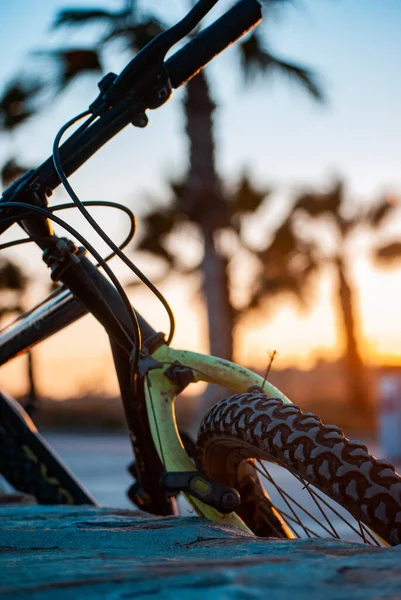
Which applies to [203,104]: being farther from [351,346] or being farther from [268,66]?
[351,346]

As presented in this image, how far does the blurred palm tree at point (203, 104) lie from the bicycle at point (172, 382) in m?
11.4

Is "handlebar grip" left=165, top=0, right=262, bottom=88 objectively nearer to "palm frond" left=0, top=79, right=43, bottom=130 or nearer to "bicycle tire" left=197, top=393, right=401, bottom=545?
"bicycle tire" left=197, top=393, right=401, bottom=545

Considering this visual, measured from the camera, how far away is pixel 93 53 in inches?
521

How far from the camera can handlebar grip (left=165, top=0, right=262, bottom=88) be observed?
5.07ft

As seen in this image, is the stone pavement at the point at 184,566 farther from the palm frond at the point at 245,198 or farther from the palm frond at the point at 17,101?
the palm frond at the point at 245,198

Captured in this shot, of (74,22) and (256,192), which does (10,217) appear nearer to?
(74,22)

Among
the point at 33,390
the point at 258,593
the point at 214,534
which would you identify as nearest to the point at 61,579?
the point at 258,593

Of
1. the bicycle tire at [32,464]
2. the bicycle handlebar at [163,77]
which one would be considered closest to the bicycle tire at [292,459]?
the bicycle handlebar at [163,77]

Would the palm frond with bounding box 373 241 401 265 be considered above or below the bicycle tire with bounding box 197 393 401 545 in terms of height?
above

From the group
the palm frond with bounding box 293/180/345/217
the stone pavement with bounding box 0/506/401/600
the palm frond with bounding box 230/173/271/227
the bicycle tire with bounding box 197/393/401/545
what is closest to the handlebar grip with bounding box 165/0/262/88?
the bicycle tire with bounding box 197/393/401/545

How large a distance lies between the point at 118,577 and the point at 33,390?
1760 millimetres

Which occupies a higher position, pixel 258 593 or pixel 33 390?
pixel 33 390

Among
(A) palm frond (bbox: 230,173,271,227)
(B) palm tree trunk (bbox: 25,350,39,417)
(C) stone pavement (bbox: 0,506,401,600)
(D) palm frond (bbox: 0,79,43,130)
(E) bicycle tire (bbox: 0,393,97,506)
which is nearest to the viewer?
(C) stone pavement (bbox: 0,506,401,600)

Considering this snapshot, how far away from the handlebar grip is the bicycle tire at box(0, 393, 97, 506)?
118 centimetres
